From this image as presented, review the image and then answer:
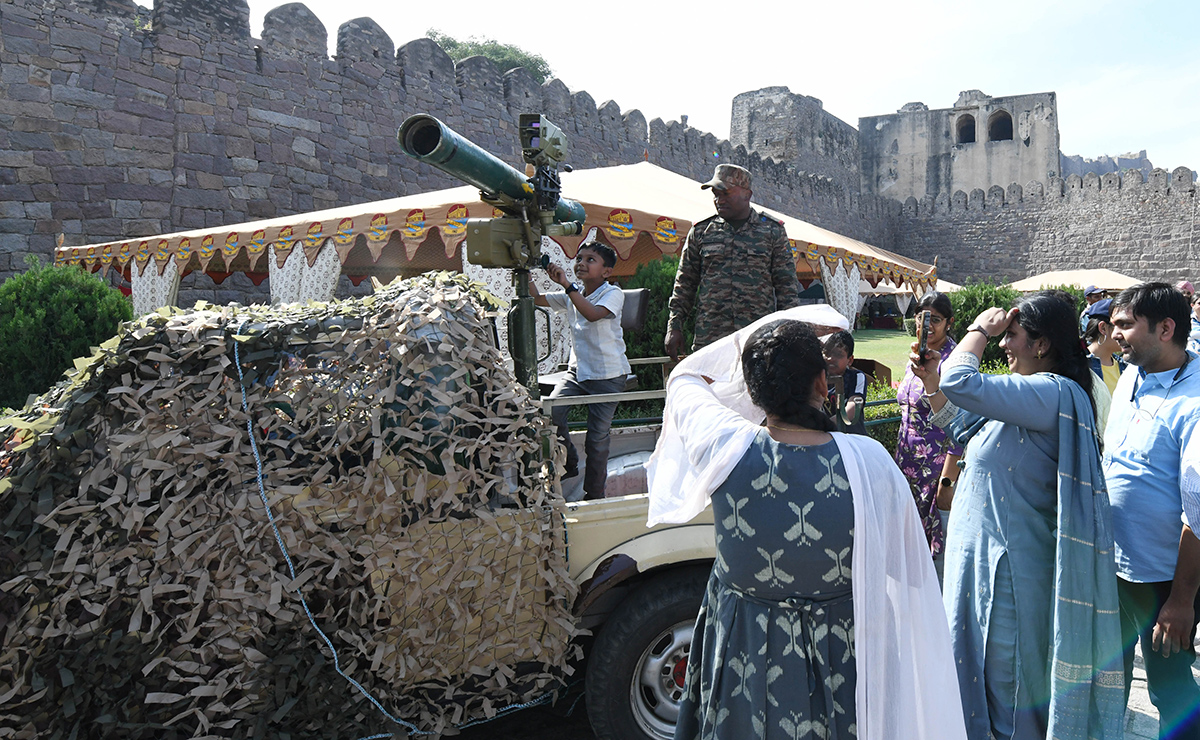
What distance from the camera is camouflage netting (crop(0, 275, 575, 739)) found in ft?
6.72

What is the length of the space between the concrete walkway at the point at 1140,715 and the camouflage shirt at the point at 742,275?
7.86 ft

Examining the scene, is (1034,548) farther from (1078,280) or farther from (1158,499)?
(1078,280)

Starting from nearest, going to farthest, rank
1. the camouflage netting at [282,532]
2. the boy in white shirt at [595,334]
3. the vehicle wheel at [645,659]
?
the camouflage netting at [282,532], the vehicle wheel at [645,659], the boy in white shirt at [595,334]

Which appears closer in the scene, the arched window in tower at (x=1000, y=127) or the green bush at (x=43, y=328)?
the green bush at (x=43, y=328)

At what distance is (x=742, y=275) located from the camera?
4145 millimetres

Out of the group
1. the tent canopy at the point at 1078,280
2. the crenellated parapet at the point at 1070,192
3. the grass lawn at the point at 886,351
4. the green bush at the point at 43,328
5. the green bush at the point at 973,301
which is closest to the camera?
the green bush at the point at 43,328

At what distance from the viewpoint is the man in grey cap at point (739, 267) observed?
13.5ft

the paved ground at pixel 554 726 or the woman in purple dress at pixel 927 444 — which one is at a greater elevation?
the woman in purple dress at pixel 927 444

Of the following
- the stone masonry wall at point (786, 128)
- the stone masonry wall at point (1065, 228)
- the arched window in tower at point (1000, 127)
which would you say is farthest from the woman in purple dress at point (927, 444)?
the arched window in tower at point (1000, 127)

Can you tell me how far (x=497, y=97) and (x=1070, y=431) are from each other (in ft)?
47.5

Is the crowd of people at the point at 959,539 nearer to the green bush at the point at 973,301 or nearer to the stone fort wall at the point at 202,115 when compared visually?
the stone fort wall at the point at 202,115

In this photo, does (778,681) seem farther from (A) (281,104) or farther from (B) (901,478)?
(A) (281,104)

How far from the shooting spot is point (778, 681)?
Answer: 5.70 feet

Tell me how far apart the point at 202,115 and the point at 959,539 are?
11.9 meters
